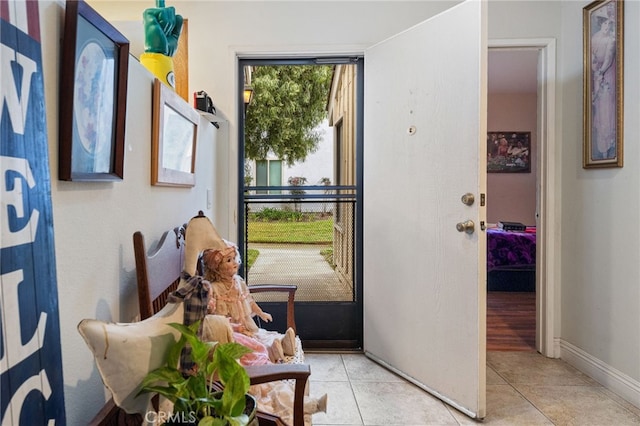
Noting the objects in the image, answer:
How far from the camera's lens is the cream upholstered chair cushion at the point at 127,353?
81 cm

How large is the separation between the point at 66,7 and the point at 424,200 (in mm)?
1796

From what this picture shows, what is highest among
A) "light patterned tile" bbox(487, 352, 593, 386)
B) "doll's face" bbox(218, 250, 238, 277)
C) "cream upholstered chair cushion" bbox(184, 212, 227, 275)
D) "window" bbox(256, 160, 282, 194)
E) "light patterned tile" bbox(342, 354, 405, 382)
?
"window" bbox(256, 160, 282, 194)

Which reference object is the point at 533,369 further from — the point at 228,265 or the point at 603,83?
the point at 228,265

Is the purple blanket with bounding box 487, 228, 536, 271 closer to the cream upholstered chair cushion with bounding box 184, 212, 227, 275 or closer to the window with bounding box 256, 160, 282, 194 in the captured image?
the window with bounding box 256, 160, 282, 194

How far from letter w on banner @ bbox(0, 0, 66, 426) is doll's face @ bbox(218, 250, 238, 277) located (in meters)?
0.73

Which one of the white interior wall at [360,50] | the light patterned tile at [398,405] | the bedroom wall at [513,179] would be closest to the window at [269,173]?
the white interior wall at [360,50]

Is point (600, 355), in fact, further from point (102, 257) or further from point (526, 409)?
point (102, 257)

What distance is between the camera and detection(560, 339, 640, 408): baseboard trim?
2.07 metres

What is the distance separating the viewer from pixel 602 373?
7.47 ft

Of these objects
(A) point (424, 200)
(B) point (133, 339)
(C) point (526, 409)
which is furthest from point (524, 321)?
(B) point (133, 339)

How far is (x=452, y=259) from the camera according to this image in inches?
80.7

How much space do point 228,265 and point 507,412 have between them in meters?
1.63

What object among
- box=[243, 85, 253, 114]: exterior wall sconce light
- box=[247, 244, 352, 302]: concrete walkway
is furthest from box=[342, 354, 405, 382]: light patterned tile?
box=[243, 85, 253, 114]: exterior wall sconce light

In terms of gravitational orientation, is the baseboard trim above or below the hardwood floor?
above
